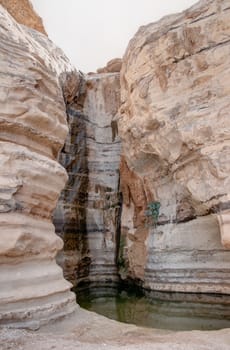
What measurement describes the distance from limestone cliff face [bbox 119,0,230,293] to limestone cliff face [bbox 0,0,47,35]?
811cm

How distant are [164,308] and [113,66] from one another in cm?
1354

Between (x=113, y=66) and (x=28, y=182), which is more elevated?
(x=113, y=66)

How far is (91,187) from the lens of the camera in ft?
44.1

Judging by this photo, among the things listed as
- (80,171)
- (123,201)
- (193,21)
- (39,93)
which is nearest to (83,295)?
(123,201)

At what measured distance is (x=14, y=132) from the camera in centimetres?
489

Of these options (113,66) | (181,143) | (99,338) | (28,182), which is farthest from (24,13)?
(99,338)

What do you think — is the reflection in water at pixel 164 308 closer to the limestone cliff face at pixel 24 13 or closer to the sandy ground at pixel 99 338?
the sandy ground at pixel 99 338

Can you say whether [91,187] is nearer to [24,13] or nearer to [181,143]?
[181,143]

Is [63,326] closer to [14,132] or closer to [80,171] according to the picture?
[14,132]

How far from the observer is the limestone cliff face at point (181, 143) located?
7883 mm

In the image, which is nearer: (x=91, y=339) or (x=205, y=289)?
(x=91, y=339)

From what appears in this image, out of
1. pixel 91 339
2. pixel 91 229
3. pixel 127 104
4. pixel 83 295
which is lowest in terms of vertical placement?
pixel 83 295

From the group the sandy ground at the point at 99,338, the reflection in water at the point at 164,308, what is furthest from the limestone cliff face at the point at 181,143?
the sandy ground at the point at 99,338

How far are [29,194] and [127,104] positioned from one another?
6994 mm
